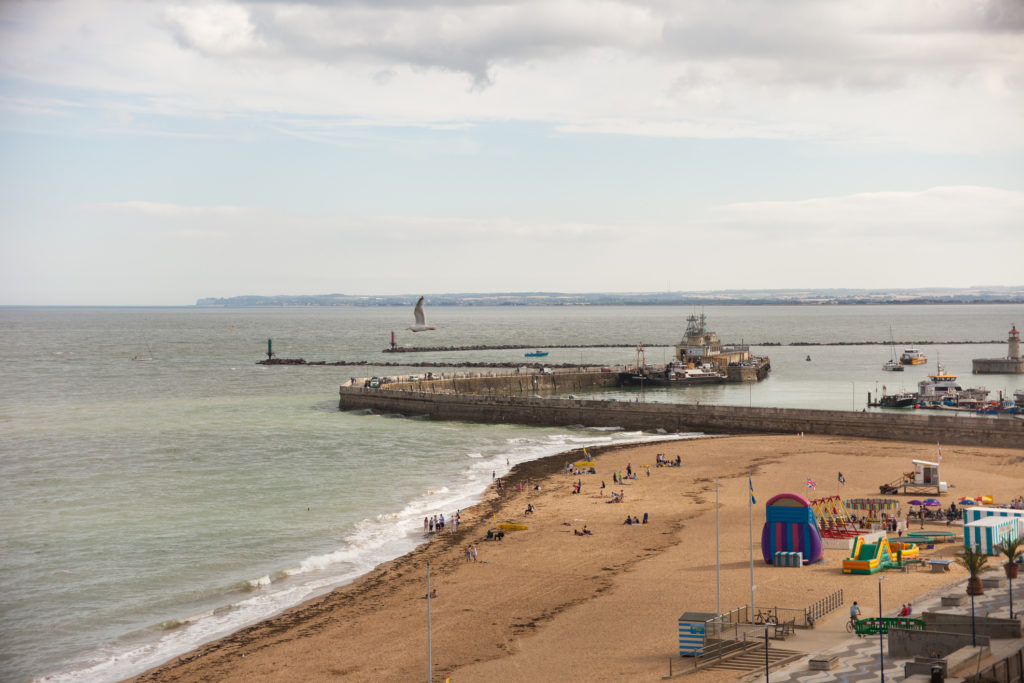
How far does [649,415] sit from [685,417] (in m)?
3.05

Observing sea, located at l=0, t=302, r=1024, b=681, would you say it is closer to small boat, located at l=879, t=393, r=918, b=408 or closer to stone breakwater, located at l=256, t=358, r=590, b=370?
small boat, located at l=879, t=393, r=918, b=408

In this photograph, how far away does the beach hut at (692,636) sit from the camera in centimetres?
2425

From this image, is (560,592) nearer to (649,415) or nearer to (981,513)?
(981,513)

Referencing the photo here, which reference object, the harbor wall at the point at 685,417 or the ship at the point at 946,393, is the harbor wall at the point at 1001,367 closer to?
the ship at the point at 946,393

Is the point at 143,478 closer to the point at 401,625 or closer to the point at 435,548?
the point at 435,548

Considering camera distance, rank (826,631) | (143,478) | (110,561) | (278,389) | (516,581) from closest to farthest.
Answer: (826,631)
(516,581)
(110,561)
(143,478)
(278,389)

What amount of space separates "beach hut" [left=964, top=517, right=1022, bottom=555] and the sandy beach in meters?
1.28

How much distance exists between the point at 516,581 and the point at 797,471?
918 inches

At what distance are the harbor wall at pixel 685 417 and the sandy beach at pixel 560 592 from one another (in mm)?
9978

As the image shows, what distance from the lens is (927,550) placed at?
110 feet

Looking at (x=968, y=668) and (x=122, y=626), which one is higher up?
(x=968, y=668)

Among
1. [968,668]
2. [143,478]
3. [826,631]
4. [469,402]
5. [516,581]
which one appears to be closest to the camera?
[968,668]

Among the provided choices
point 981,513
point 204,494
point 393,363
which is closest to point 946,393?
point 981,513

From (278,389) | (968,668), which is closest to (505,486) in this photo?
(968,668)
